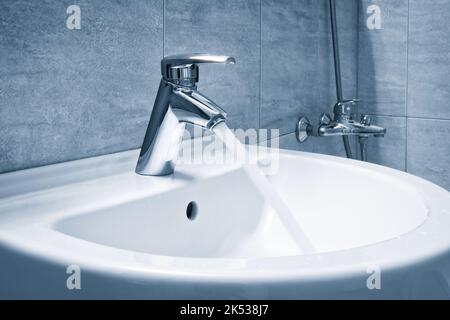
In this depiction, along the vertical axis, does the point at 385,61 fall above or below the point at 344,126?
above

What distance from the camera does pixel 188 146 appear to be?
0.82 m

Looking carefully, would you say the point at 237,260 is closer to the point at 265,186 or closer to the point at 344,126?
the point at 265,186

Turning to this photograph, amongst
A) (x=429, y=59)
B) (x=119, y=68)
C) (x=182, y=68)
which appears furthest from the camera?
(x=429, y=59)

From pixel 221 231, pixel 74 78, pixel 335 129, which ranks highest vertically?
pixel 74 78

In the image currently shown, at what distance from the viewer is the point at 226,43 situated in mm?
914

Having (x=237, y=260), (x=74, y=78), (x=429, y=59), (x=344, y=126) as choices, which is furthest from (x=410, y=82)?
(x=237, y=260)

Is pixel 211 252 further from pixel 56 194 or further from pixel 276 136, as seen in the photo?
pixel 276 136

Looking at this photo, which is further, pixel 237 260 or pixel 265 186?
pixel 265 186

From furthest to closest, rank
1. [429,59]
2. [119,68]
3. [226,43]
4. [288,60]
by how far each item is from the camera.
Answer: [429,59]
[288,60]
[226,43]
[119,68]

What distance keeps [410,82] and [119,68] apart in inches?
35.0

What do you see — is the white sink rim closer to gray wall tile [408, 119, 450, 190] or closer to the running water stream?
the running water stream

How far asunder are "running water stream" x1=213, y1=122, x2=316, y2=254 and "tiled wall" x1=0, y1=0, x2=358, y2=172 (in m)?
0.18

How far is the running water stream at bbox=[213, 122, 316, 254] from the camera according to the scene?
61 cm
